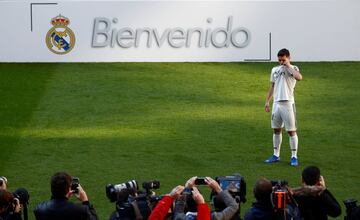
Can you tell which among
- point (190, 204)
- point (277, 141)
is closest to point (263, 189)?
point (190, 204)

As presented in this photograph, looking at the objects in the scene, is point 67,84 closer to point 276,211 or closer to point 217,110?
point 217,110

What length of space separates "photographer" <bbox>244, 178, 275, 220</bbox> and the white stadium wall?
14.8 metres

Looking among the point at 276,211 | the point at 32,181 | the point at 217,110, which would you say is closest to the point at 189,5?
the point at 217,110

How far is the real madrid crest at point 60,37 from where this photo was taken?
75.5ft

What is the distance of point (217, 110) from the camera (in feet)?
62.0

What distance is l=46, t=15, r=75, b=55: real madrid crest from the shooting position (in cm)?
2300

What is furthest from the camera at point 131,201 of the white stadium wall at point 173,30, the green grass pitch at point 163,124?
the white stadium wall at point 173,30

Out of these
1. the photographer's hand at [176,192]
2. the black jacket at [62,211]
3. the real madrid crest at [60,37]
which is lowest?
the black jacket at [62,211]

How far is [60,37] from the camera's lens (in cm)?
2305

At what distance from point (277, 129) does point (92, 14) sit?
30.3ft

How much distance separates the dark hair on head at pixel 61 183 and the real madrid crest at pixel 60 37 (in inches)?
588

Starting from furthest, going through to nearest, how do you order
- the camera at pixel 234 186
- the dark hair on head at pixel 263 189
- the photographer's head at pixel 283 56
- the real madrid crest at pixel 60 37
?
the real madrid crest at pixel 60 37 → the photographer's head at pixel 283 56 → the camera at pixel 234 186 → the dark hair on head at pixel 263 189

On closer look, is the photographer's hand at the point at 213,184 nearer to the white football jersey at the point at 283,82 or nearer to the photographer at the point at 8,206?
the photographer at the point at 8,206

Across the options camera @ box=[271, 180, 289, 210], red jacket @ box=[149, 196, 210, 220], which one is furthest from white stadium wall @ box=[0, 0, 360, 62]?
red jacket @ box=[149, 196, 210, 220]
